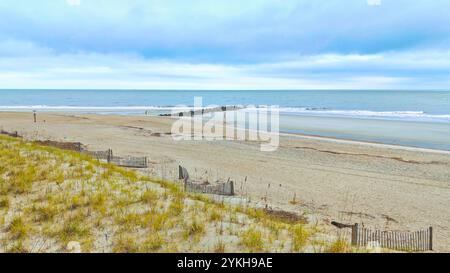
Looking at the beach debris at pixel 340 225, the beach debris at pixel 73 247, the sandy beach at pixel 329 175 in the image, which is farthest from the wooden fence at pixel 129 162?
the beach debris at pixel 73 247

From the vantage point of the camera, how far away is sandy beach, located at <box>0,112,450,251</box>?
10.0 m

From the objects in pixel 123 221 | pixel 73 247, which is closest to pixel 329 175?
pixel 123 221

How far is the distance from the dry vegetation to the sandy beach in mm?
3620

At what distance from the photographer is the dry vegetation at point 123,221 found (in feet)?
16.2

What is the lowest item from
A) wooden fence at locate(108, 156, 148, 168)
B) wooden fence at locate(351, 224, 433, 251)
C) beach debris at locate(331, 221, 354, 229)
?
A: beach debris at locate(331, 221, 354, 229)

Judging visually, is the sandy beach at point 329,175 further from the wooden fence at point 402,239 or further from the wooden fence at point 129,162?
the wooden fence at point 129,162

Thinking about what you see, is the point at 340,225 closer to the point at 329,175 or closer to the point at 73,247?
the point at 73,247

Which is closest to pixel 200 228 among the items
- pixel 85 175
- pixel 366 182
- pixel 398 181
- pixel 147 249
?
pixel 147 249

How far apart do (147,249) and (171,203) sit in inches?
83.7

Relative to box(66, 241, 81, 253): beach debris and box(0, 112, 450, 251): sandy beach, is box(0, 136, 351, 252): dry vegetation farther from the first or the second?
box(0, 112, 450, 251): sandy beach

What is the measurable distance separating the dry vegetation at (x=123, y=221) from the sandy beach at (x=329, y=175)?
3.62m

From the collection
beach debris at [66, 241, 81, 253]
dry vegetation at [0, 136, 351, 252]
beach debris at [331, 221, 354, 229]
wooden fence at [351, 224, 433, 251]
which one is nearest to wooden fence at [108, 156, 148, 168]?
dry vegetation at [0, 136, 351, 252]

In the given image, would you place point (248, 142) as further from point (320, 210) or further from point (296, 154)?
point (320, 210)
